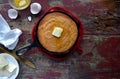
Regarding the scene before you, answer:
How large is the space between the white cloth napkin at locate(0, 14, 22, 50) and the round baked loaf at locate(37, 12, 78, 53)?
0.48 feet

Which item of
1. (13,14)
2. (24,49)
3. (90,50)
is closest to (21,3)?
(13,14)

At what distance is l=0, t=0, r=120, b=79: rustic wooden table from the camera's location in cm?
139

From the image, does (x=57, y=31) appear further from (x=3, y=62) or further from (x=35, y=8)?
(x=3, y=62)

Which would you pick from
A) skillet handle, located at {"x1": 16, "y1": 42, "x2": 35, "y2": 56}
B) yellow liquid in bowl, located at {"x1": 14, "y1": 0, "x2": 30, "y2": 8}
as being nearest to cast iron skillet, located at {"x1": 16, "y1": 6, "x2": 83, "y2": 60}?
skillet handle, located at {"x1": 16, "y1": 42, "x2": 35, "y2": 56}

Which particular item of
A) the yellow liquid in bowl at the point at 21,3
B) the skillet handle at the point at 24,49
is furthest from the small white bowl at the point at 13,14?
the skillet handle at the point at 24,49

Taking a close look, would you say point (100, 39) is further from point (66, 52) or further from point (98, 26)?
point (66, 52)

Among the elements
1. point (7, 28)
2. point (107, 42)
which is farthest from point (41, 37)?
point (107, 42)

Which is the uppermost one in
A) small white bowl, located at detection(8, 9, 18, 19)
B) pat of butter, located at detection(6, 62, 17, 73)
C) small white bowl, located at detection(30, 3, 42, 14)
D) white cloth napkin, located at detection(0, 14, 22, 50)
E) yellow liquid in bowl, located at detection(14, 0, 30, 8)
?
yellow liquid in bowl, located at detection(14, 0, 30, 8)

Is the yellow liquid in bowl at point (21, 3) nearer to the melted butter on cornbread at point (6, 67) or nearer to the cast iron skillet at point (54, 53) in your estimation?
the cast iron skillet at point (54, 53)

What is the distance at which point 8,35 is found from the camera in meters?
1.45

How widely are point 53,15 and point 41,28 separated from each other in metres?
0.08

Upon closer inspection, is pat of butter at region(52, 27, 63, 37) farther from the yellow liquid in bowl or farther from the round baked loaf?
the yellow liquid in bowl

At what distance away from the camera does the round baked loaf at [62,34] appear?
4.35 feet

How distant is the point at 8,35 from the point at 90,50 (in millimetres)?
381
